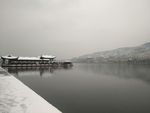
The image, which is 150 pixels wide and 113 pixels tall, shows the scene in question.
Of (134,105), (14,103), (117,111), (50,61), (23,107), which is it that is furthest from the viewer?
(50,61)

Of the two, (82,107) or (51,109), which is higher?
(51,109)

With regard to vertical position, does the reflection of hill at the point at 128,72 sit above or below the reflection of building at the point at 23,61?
below

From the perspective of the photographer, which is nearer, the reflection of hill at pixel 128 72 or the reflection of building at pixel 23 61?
the reflection of hill at pixel 128 72

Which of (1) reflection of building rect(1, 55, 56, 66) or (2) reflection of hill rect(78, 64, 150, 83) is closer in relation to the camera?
(2) reflection of hill rect(78, 64, 150, 83)

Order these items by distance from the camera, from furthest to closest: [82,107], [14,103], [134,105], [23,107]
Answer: [134,105]
[82,107]
[14,103]
[23,107]

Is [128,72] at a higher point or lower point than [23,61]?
lower

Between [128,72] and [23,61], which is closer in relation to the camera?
[128,72]

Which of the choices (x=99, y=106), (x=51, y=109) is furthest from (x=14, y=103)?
(x=99, y=106)

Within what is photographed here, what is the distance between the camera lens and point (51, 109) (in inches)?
248

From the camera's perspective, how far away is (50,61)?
174 feet

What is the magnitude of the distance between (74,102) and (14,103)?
4250 millimetres

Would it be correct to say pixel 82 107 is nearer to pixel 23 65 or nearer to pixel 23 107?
pixel 23 107

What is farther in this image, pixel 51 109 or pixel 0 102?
pixel 0 102

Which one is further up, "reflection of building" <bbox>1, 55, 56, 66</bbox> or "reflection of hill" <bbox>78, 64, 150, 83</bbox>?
"reflection of building" <bbox>1, 55, 56, 66</bbox>
